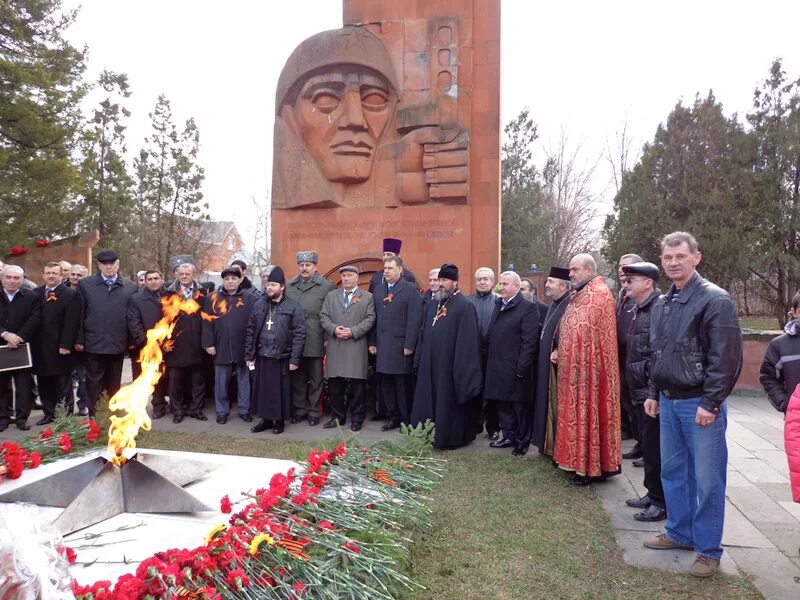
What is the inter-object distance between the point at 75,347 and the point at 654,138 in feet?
72.2

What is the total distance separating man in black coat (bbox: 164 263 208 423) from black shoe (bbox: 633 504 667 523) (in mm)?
5569

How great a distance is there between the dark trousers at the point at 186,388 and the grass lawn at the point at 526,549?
12.6 feet

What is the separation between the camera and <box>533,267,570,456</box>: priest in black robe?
5.53 meters

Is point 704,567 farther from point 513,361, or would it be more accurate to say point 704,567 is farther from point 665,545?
point 513,361

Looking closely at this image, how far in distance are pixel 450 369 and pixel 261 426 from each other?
8.35 ft

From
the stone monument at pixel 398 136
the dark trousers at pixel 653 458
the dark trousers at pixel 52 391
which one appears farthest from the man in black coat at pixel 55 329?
the dark trousers at pixel 653 458

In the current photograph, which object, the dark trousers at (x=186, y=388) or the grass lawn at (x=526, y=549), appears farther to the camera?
the dark trousers at (x=186, y=388)

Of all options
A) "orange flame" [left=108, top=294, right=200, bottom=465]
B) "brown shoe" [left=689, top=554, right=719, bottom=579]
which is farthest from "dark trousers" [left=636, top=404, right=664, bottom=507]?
"orange flame" [left=108, top=294, right=200, bottom=465]

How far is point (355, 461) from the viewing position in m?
4.25

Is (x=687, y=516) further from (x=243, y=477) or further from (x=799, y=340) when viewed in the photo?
(x=243, y=477)

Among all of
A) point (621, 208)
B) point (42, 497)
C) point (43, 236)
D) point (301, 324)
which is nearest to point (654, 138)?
point (621, 208)

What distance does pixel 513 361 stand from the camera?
20.0ft

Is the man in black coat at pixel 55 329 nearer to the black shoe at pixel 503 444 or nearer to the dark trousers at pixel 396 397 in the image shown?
the dark trousers at pixel 396 397

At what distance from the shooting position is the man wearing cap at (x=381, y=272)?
7438 millimetres
